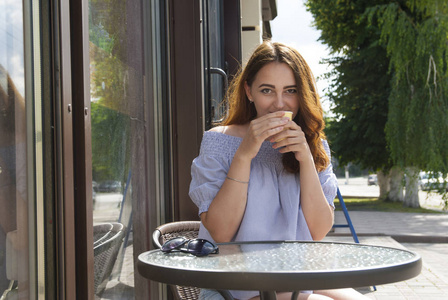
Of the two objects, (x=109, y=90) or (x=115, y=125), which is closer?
(x=109, y=90)

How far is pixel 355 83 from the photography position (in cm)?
2062

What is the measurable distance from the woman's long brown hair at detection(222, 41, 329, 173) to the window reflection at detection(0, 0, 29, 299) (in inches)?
41.3

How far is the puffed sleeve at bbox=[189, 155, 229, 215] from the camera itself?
83.0 inches

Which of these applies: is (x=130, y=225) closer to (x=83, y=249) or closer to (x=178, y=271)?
(x=83, y=249)

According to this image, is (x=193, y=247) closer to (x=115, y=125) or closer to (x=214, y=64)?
(x=115, y=125)

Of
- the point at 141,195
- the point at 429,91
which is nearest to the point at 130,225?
the point at 141,195

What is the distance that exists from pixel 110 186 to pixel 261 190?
22.6 inches

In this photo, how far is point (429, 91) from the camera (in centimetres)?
1371

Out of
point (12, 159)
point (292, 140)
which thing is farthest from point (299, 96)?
point (12, 159)

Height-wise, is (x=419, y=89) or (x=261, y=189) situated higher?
(x=419, y=89)

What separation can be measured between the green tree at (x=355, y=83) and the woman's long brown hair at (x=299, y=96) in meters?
17.6

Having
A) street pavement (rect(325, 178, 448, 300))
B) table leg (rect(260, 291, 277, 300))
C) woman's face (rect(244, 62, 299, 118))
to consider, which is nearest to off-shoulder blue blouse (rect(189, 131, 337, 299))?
woman's face (rect(244, 62, 299, 118))

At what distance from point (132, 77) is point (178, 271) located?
1.49 metres

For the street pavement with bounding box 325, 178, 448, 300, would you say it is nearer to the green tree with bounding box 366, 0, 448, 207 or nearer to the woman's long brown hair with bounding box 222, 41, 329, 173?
the green tree with bounding box 366, 0, 448, 207
